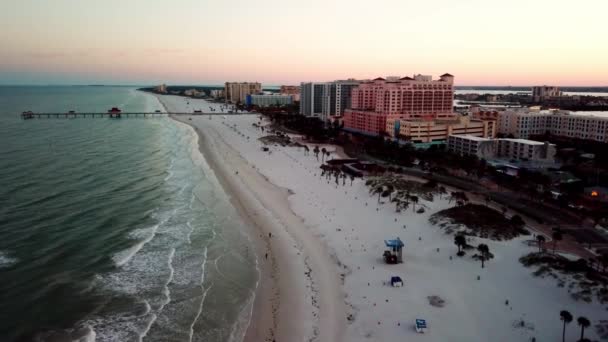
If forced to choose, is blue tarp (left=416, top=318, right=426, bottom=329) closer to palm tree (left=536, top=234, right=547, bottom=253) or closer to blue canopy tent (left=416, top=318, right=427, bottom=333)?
blue canopy tent (left=416, top=318, right=427, bottom=333)

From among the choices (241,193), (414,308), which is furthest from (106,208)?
(414,308)

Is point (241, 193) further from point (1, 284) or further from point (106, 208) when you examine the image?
point (1, 284)

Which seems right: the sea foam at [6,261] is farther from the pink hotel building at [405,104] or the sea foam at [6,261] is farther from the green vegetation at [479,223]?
the pink hotel building at [405,104]

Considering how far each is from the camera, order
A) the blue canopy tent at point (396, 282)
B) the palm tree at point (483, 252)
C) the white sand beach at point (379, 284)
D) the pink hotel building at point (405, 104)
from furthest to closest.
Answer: the pink hotel building at point (405, 104), the palm tree at point (483, 252), the blue canopy tent at point (396, 282), the white sand beach at point (379, 284)

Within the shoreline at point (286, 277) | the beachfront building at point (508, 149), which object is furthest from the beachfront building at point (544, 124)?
the shoreline at point (286, 277)

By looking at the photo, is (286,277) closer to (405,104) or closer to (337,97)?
(405,104)

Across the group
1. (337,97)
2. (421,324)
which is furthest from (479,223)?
(337,97)

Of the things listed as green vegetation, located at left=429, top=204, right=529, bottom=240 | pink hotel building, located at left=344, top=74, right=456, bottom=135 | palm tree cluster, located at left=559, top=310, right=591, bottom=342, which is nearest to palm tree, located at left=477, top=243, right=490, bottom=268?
green vegetation, located at left=429, top=204, right=529, bottom=240
